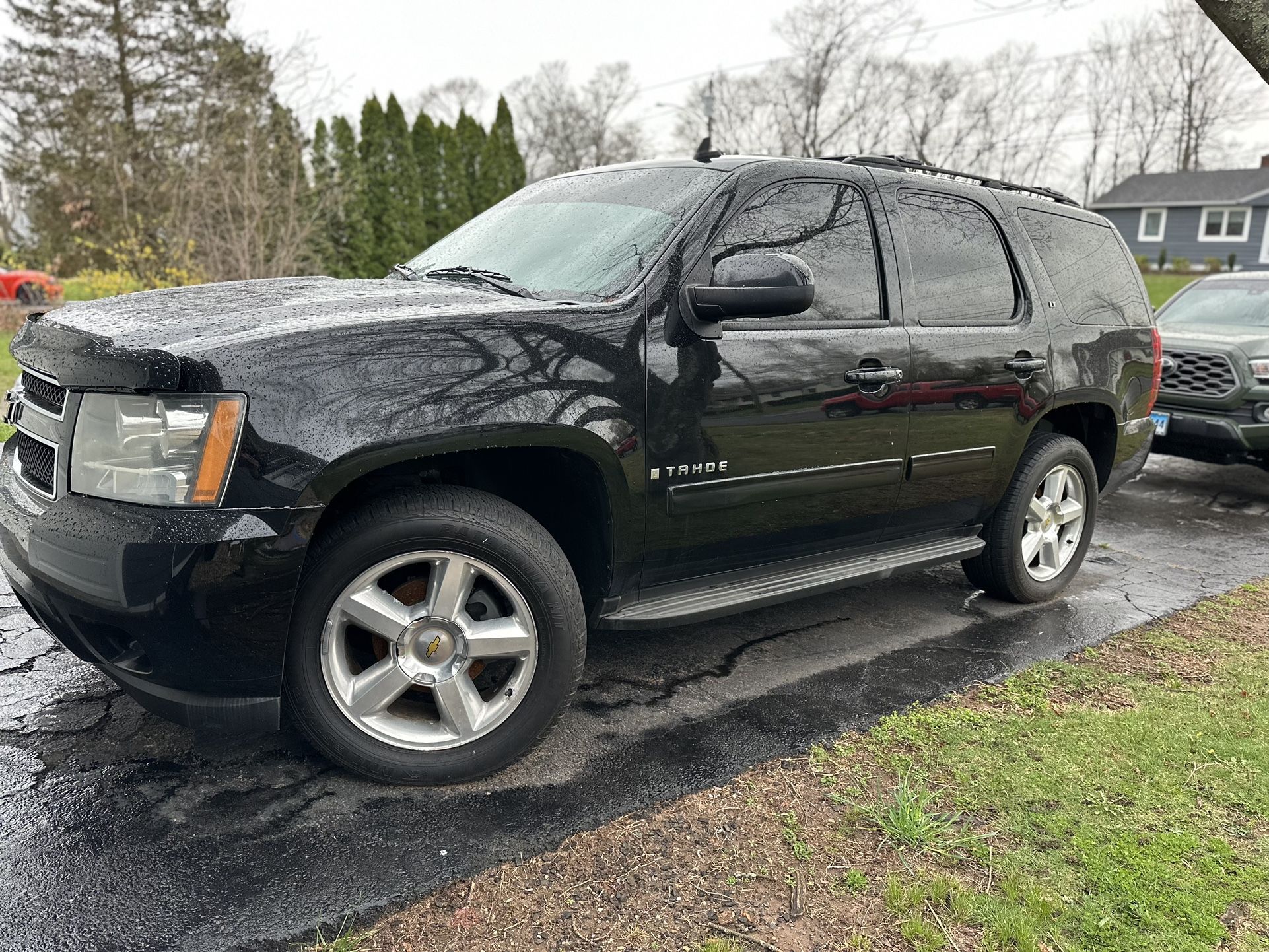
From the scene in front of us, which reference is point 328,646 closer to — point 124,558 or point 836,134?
point 124,558

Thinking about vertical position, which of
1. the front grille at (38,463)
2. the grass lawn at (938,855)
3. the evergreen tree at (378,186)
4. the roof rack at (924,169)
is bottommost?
the grass lawn at (938,855)

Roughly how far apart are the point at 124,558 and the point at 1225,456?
7.89 m

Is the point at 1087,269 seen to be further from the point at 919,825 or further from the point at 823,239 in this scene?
the point at 919,825

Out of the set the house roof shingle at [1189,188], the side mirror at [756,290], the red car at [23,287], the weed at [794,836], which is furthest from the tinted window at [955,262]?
the house roof shingle at [1189,188]

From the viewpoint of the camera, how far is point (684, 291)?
2.93m

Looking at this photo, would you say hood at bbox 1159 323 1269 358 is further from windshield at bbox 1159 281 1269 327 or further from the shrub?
the shrub

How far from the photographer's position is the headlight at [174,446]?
2.21m

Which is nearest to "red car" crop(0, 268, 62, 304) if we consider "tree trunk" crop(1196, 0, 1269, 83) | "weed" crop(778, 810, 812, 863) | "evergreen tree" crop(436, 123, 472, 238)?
"evergreen tree" crop(436, 123, 472, 238)

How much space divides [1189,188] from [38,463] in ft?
173

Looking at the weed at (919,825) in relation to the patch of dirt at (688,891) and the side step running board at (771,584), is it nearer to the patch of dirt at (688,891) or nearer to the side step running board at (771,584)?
the patch of dirt at (688,891)

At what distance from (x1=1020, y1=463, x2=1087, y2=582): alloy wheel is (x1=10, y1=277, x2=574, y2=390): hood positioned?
2.83 meters

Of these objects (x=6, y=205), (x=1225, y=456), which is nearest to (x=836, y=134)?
(x=6, y=205)

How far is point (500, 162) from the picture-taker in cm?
2753

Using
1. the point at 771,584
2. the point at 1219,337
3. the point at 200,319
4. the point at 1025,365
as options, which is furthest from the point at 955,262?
the point at 1219,337
